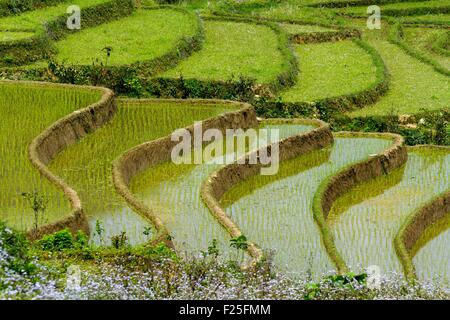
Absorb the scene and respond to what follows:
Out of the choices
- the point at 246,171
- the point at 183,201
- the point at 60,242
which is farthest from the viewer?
the point at 246,171

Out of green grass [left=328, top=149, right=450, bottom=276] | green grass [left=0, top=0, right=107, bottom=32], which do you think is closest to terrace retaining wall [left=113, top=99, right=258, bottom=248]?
green grass [left=328, top=149, right=450, bottom=276]

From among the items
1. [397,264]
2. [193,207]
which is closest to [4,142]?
[193,207]

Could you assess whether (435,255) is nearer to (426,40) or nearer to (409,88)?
(409,88)

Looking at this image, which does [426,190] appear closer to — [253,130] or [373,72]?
[253,130]

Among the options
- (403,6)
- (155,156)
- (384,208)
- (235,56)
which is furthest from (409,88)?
(403,6)

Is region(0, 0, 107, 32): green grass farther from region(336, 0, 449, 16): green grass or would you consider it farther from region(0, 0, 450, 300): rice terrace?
region(336, 0, 449, 16): green grass

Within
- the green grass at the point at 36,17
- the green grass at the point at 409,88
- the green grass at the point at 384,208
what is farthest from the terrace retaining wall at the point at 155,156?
the green grass at the point at 36,17

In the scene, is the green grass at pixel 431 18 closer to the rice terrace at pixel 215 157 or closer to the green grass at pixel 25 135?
the rice terrace at pixel 215 157
